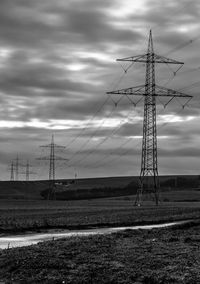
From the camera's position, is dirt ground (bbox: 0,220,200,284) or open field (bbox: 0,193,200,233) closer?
dirt ground (bbox: 0,220,200,284)

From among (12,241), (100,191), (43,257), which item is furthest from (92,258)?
(100,191)

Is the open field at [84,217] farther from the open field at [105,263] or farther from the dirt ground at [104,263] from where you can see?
the dirt ground at [104,263]

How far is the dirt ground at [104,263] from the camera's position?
1258 centimetres

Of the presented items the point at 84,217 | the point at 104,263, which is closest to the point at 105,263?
the point at 104,263

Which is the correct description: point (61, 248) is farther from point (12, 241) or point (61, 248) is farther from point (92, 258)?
point (12, 241)

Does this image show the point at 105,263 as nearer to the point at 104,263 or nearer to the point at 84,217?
the point at 104,263

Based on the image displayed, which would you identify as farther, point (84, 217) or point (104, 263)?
point (84, 217)

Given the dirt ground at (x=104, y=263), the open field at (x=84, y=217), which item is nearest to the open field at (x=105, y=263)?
the dirt ground at (x=104, y=263)

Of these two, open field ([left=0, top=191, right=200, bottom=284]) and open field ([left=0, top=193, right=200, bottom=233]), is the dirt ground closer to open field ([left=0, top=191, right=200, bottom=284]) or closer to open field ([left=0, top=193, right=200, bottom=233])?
open field ([left=0, top=191, right=200, bottom=284])

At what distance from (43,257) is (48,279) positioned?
104 inches

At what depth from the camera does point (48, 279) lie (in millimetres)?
13000

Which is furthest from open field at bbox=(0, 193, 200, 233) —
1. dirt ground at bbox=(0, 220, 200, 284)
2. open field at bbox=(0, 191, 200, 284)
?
dirt ground at bbox=(0, 220, 200, 284)

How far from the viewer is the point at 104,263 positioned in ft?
47.0

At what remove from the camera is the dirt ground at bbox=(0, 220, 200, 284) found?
41.3 ft
